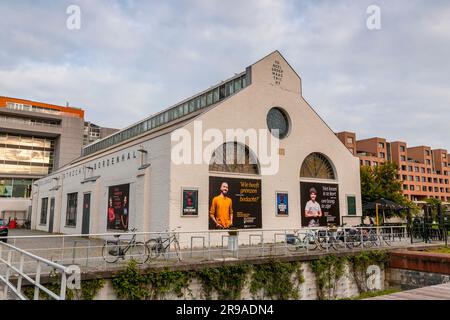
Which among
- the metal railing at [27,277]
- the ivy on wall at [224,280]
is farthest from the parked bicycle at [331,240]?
the metal railing at [27,277]

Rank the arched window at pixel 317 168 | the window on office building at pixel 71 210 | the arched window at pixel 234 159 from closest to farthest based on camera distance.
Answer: the arched window at pixel 234 159
the arched window at pixel 317 168
the window on office building at pixel 71 210

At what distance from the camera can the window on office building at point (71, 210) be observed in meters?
30.6

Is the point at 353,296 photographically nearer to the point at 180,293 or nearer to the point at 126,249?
the point at 180,293

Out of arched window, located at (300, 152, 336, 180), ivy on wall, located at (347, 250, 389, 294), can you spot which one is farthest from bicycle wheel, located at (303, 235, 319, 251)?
arched window, located at (300, 152, 336, 180)

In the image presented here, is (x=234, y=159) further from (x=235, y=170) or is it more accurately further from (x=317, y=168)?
(x=317, y=168)

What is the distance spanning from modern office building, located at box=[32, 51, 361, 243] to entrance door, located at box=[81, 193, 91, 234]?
0.25 feet

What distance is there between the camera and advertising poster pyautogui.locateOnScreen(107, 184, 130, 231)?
2255cm

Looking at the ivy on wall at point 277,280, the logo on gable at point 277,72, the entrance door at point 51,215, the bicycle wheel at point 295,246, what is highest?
the logo on gable at point 277,72

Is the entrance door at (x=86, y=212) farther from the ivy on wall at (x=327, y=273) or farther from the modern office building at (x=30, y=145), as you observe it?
the modern office building at (x=30, y=145)

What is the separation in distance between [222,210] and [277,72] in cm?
1013

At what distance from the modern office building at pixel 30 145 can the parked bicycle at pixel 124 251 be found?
5770cm

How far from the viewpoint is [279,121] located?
24312 millimetres

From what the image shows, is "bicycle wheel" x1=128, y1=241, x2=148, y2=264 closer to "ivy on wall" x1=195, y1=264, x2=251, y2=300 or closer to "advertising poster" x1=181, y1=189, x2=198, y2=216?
"ivy on wall" x1=195, y1=264, x2=251, y2=300

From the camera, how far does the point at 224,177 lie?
2073 cm
